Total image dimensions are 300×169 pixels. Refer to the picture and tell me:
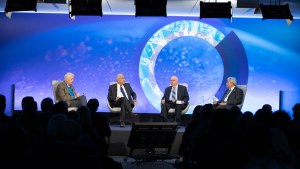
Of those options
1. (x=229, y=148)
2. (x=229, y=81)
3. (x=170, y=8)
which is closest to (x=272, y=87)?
(x=229, y=81)

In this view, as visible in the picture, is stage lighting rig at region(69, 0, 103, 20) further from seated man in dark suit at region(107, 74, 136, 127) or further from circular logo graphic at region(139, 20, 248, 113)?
circular logo graphic at region(139, 20, 248, 113)

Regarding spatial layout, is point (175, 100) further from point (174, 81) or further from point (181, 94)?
point (174, 81)

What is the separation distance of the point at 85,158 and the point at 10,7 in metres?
6.53

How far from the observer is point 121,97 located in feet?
36.0

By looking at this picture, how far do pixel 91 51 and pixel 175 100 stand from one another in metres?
2.84

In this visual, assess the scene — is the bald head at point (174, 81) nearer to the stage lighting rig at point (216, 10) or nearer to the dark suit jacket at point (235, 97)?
the dark suit jacket at point (235, 97)

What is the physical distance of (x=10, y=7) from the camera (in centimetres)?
916

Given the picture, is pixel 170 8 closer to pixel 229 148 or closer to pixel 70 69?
pixel 70 69

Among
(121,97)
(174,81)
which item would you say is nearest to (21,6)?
(121,97)

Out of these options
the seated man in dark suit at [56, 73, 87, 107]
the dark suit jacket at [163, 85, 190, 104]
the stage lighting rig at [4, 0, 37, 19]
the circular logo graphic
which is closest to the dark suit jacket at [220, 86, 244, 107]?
the dark suit jacket at [163, 85, 190, 104]

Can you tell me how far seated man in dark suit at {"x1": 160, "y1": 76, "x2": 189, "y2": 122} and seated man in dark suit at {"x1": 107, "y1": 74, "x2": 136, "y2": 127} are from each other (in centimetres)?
72

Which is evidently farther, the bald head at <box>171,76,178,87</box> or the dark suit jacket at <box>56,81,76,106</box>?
the bald head at <box>171,76,178,87</box>

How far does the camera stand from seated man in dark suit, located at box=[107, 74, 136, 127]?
35.9 ft

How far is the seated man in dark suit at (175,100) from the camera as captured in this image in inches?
432
